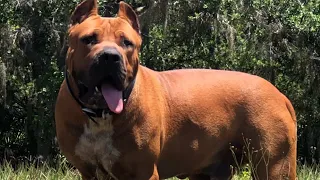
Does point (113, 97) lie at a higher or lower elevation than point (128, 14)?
lower

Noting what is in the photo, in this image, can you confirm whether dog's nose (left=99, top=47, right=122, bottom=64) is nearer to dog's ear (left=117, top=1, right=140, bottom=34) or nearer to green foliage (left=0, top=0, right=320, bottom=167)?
dog's ear (left=117, top=1, right=140, bottom=34)

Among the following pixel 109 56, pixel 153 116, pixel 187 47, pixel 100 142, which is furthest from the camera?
pixel 187 47

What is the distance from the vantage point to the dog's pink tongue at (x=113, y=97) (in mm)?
5273

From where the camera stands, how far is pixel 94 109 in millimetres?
5434

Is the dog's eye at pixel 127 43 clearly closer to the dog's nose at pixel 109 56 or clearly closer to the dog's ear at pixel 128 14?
the dog's nose at pixel 109 56

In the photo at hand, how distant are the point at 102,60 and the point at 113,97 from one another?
1.01 ft

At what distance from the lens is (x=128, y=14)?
584 centimetres

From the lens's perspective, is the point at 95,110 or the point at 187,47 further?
the point at 187,47

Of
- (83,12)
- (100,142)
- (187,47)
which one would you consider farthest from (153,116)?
(187,47)

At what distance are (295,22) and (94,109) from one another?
8.70m

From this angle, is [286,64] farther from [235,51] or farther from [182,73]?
[182,73]

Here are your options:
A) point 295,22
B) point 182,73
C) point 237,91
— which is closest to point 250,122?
point 237,91

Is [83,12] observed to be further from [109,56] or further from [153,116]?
[153,116]

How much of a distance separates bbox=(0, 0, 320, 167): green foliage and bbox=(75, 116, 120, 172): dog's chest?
705 cm
